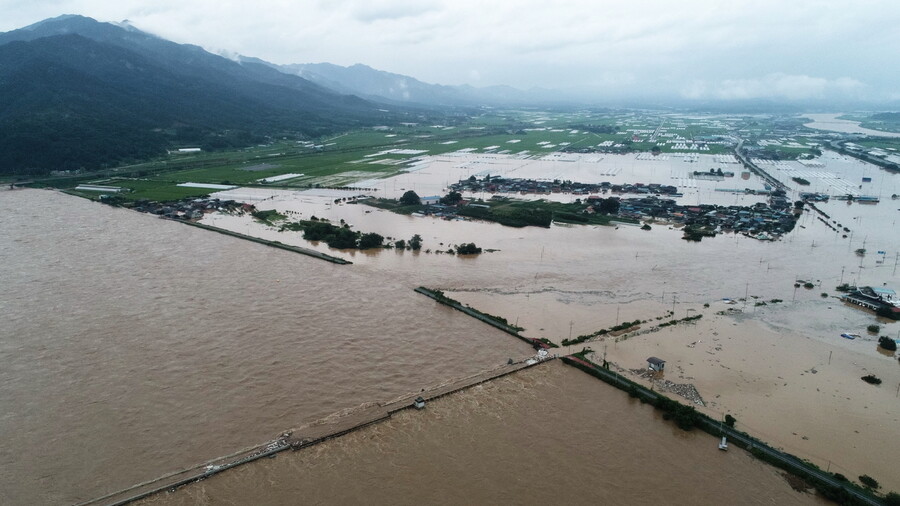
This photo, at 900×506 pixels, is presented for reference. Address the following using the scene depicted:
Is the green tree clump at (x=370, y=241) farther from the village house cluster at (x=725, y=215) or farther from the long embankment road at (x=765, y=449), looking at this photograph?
the village house cluster at (x=725, y=215)

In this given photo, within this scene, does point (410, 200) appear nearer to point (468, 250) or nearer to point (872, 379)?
point (468, 250)

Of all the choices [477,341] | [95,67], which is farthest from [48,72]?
[477,341]

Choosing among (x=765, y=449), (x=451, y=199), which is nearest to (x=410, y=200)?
(x=451, y=199)

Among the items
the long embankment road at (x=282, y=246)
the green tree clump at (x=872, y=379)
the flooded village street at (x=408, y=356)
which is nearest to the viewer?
the flooded village street at (x=408, y=356)

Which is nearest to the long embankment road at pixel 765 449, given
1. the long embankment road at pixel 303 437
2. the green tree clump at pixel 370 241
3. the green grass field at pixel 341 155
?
the long embankment road at pixel 303 437

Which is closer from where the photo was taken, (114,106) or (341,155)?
(341,155)

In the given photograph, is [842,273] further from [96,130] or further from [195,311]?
[96,130]
